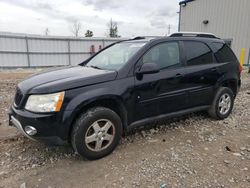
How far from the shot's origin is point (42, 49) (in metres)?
16.4

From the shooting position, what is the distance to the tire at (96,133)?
2.78 metres

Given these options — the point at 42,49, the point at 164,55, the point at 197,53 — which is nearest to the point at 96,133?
the point at 164,55

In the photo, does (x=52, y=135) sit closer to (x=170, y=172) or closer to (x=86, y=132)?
(x=86, y=132)

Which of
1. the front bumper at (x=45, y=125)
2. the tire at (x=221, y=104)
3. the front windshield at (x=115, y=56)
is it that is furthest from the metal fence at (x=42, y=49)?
the tire at (x=221, y=104)

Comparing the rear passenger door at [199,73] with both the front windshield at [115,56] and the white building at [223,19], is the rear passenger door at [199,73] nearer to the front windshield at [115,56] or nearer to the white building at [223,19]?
the front windshield at [115,56]

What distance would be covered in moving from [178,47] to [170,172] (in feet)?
7.03

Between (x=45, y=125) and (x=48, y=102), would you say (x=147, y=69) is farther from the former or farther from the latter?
(x=45, y=125)

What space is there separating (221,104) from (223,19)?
13941mm

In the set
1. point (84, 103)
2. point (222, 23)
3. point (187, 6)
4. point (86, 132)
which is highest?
point (187, 6)

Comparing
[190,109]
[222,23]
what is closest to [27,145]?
[190,109]

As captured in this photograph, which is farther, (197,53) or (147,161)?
(197,53)

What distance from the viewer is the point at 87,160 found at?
9.89 ft

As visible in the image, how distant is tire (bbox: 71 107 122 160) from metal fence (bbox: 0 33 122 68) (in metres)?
14.7

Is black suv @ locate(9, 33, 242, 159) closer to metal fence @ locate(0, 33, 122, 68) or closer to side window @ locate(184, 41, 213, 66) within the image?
side window @ locate(184, 41, 213, 66)
